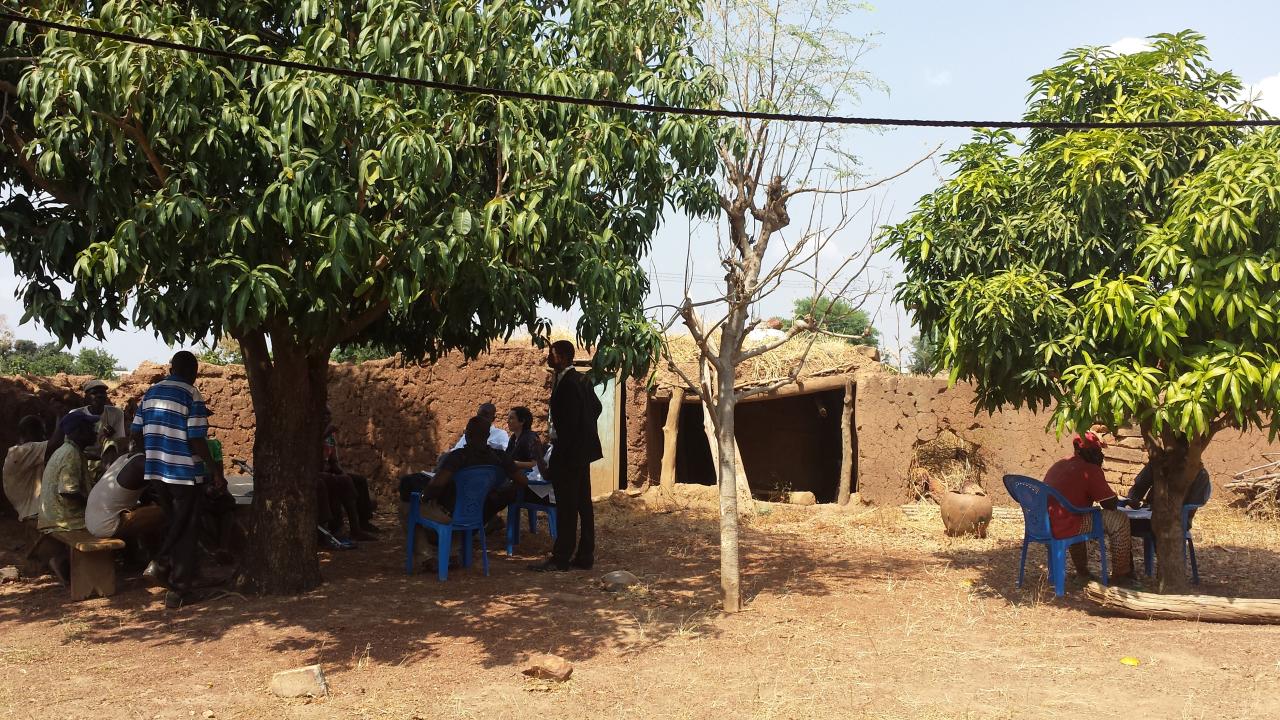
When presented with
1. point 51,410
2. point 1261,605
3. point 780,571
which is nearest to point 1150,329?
point 1261,605

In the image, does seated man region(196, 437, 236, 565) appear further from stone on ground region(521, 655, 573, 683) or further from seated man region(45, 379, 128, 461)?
stone on ground region(521, 655, 573, 683)

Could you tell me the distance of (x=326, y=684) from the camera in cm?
499

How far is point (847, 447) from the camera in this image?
12.3m

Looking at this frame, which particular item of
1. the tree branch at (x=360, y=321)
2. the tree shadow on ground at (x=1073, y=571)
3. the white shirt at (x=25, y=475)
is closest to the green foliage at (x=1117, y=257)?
the tree shadow on ground at (x=1073, y=571)

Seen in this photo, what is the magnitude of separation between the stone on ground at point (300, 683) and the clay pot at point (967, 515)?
6565 millimetres

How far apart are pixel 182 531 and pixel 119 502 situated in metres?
0.51

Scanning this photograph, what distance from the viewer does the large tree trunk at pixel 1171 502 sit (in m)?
6.94

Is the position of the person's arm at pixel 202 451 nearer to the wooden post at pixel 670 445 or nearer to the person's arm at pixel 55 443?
the person's arm at pixel 55 443

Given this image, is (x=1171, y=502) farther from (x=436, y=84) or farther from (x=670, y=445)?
(x=670, y=445)

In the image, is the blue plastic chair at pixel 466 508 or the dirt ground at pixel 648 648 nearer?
the dirt ground at pixel 648 648

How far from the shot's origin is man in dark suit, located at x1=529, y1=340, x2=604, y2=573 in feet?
24.9

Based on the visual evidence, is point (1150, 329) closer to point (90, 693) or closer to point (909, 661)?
point (909, 661)

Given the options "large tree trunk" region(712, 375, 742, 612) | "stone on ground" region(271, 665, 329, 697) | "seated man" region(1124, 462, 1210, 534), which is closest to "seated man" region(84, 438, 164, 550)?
"stone on ground" region(271, 665, 329, 697)

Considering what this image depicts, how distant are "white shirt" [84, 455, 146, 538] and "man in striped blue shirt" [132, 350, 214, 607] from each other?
0.22 metres
